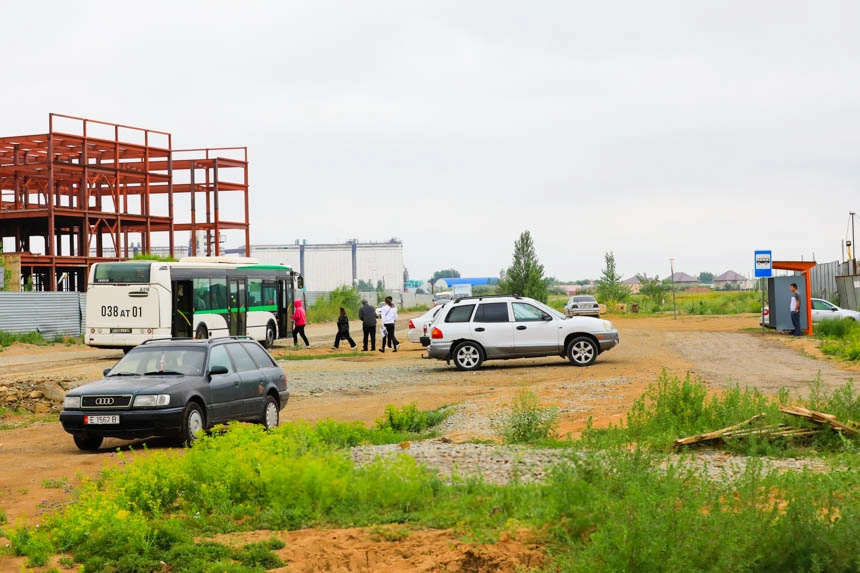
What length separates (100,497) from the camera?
28.1 feet

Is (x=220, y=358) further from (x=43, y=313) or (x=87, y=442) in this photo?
(x=43, y=313)

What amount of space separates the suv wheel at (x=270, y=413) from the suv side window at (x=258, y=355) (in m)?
0.61

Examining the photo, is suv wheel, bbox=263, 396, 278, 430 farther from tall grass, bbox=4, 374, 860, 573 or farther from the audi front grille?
tall grass, bbox=4, 374, 860, 573

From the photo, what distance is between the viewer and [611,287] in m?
85.4

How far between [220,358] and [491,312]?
39.3 ft

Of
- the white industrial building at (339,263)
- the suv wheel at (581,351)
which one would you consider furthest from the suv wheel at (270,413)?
the white industrial building at (339,263)

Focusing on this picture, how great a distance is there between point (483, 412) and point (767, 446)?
7109mm

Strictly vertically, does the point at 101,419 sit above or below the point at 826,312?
below

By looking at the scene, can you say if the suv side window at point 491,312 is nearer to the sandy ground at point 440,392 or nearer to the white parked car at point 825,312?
the sandy ground at point 440,392

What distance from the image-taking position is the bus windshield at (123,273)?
3297 centimetres

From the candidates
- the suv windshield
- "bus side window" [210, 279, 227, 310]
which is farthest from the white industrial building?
the suv windshield

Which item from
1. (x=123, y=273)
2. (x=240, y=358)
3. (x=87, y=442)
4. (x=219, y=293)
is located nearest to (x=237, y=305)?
(x=219, y=293)

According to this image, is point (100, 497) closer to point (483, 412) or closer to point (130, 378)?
point (130, 378)

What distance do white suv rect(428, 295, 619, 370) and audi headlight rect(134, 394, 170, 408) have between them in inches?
527
